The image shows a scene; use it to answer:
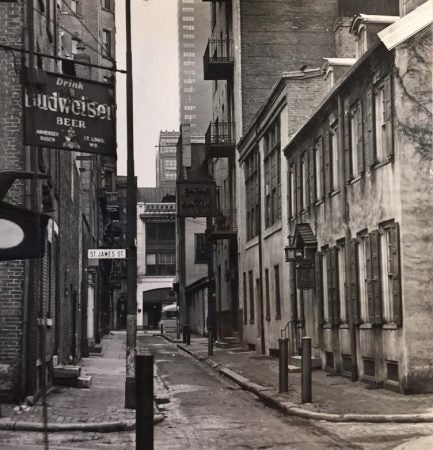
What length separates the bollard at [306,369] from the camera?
12.4 meters

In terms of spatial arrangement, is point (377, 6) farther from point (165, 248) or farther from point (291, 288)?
point (165, 248)

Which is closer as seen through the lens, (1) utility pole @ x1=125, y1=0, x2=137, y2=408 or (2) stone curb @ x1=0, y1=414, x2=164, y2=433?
(2) stone curb @ x1=0, y1=414, x2=164, y2=433

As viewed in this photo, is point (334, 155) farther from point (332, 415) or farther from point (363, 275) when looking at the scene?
point (332, 415)

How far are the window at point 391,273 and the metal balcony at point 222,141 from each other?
68.7ft

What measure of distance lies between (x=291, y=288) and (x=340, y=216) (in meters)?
5.99

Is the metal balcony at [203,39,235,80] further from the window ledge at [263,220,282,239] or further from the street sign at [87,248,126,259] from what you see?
the street sign at [87,248,126,259]

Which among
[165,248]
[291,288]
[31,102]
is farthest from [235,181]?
[165,248]

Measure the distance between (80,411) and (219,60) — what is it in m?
24.9

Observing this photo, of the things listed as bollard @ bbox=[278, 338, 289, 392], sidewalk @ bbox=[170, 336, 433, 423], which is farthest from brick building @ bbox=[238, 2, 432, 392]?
bollard @ bbox=[278, 338, 289, 392]

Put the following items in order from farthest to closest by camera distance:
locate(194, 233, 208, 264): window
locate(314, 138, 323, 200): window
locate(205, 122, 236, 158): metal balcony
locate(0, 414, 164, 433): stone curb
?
locate(194, 233, 208, 264): window < locate(205, 122, 236, 158): metal balcony < locate(314, 138, 323, 200): window < locate(0, 414, 164, 433): stone curb

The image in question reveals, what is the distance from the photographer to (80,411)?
12.2m

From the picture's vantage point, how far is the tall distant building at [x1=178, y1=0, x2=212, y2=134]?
144 metres

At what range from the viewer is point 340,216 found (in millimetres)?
18203

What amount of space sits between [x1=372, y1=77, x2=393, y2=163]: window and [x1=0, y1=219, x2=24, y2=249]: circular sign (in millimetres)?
11478
